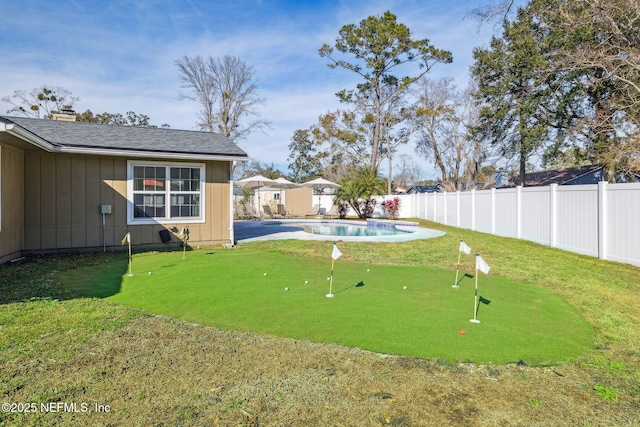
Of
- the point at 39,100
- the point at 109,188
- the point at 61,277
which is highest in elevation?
the point at 39,100

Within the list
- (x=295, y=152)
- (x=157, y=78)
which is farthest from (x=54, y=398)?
(x=295, y=152)

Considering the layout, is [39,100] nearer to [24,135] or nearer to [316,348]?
[24,135]

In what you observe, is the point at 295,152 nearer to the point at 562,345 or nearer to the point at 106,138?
the point at 106,138

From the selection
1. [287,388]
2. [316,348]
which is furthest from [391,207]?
[287,388]

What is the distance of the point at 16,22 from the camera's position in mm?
16578

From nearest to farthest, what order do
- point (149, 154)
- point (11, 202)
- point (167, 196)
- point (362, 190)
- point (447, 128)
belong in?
point (11, 202), point (149, 154), point (167, 196), point (362, 190), point (447, 128)

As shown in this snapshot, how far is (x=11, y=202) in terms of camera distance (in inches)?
330

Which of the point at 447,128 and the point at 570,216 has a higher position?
the point at 447,128

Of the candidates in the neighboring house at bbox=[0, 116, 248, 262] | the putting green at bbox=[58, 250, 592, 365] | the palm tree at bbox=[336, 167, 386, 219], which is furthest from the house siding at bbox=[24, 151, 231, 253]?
the palm tree at bbox=[336, 167, 386, 219]

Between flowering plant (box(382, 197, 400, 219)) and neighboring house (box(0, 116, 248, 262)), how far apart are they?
14.1 metres

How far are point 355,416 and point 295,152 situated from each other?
51644mm

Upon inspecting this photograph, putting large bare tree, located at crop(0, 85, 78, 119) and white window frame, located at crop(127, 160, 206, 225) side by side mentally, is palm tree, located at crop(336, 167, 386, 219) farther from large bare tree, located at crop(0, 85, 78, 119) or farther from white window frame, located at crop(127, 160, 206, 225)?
large bare tree, located at crop(0, 85, 78, 119)

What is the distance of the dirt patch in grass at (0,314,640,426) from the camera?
2.49 meters

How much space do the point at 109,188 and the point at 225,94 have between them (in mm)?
23767
